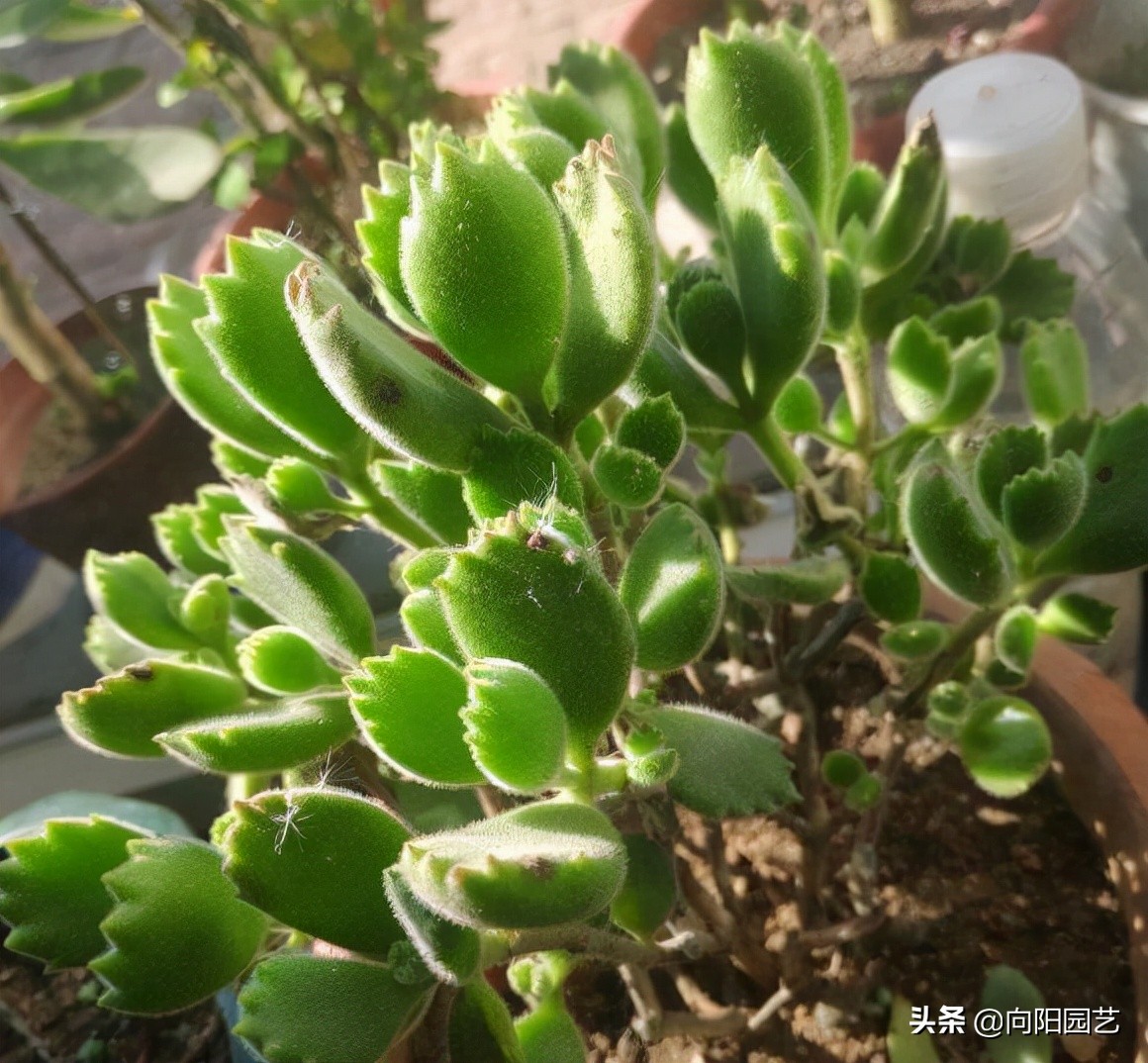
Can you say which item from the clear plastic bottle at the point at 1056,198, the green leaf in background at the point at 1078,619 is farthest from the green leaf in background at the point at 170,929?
the clear plastic bottle at the point at 1056,198

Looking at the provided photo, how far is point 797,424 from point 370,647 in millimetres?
284

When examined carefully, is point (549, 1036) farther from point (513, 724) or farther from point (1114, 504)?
point (1114, 504)

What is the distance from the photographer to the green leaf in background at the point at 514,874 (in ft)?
0.99

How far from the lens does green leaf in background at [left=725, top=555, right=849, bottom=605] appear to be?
1.73 feet

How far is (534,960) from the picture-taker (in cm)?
54

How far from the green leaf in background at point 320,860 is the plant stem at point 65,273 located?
42.6 inches

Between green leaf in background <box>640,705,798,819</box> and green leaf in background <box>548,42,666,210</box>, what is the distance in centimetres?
31

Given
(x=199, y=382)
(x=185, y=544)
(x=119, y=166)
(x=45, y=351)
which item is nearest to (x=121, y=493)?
(x=45, y=351)

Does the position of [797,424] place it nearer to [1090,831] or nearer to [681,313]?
[681,313]

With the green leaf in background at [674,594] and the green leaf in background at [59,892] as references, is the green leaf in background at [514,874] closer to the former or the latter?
the green leaf in background at [674,594]

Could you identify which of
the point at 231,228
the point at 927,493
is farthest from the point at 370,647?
the point at 231,228

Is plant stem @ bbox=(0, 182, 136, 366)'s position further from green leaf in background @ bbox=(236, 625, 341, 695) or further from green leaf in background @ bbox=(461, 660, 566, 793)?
green leaf in background @ bbox=(461, 660, 566, 793)

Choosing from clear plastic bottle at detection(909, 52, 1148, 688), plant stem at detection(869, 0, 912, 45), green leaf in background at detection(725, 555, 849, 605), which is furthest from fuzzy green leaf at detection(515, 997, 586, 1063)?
plant stem at detection(869, 0, 912, 45)

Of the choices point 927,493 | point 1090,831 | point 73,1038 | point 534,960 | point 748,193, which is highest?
point 748,193
